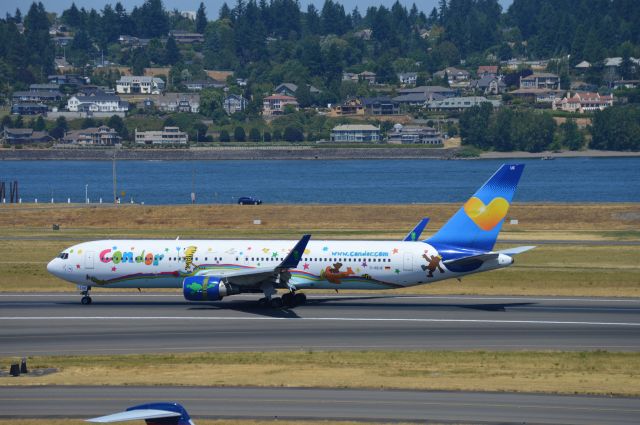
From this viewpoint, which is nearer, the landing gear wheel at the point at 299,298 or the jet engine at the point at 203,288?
the jet engine at the point at 203,288

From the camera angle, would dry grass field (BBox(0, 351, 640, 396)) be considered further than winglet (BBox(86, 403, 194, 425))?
Yes

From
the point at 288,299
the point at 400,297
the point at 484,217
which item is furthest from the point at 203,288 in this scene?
the point at 484,217

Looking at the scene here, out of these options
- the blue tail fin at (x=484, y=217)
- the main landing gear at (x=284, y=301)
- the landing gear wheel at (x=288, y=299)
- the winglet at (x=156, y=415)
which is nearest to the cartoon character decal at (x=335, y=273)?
the main landing gear at (x=284, y=301)

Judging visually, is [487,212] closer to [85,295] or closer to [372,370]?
[372,370]

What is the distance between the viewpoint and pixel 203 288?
197ft

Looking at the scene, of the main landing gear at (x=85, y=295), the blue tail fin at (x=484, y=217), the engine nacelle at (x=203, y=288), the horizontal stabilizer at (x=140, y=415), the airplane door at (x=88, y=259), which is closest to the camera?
the horizontal stabilizer at (x=140, y=415)

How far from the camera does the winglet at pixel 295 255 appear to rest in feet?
192

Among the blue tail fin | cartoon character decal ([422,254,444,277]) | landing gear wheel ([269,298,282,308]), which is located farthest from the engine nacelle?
the blue tail fin

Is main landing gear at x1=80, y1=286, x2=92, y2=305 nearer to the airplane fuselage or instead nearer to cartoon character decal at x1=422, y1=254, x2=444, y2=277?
the airplane fuselage

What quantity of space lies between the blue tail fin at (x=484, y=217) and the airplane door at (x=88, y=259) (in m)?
19.2

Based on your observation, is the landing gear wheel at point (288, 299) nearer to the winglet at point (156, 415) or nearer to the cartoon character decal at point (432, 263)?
the cartoon character decal at point (432, 263)

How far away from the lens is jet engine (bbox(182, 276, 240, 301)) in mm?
59969

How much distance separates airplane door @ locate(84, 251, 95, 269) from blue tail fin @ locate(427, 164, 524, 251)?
19.2 m

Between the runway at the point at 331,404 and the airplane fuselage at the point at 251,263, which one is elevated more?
the airplane fuselage at the point at 251,263
